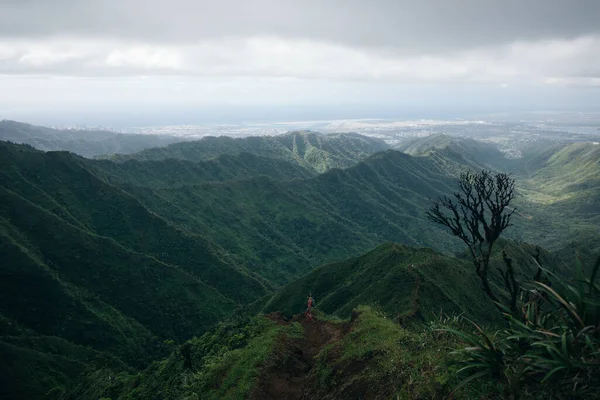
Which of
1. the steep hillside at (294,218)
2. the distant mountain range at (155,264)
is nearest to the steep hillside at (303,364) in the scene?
the distant mountain range at (155,264)

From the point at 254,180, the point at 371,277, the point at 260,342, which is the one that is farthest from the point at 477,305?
the point at 254,180

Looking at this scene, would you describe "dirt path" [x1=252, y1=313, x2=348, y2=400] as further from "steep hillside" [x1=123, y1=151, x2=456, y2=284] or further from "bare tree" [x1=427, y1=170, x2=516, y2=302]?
"steep hillside" [x1=123, y1=151, x2=456, y2=284]

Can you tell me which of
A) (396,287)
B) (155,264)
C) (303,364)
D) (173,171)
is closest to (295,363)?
(303,364)

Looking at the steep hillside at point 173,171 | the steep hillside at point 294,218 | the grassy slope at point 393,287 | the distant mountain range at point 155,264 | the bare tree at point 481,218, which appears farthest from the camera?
the steep hillside at point 173,171

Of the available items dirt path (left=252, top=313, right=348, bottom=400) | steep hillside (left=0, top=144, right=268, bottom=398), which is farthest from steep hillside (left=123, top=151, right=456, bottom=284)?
dirt path (left=252, top=313, right=348, bottom=400)

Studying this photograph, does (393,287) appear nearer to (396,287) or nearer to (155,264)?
(396,287)

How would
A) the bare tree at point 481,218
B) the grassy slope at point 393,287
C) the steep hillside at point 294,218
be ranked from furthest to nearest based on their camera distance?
1. the steep hillside at point 294,218
2. the grassy slope at point 393,287
3. the bare tree at point 481,218

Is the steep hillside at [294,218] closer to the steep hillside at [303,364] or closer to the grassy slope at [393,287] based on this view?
the grassy slope at [393,287]

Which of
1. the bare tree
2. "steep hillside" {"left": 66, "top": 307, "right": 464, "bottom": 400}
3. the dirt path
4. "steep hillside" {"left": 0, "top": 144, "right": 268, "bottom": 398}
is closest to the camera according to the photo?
"steep hillside" {"left": 66, "top": 307, "right": 464, "bottom": 400}
